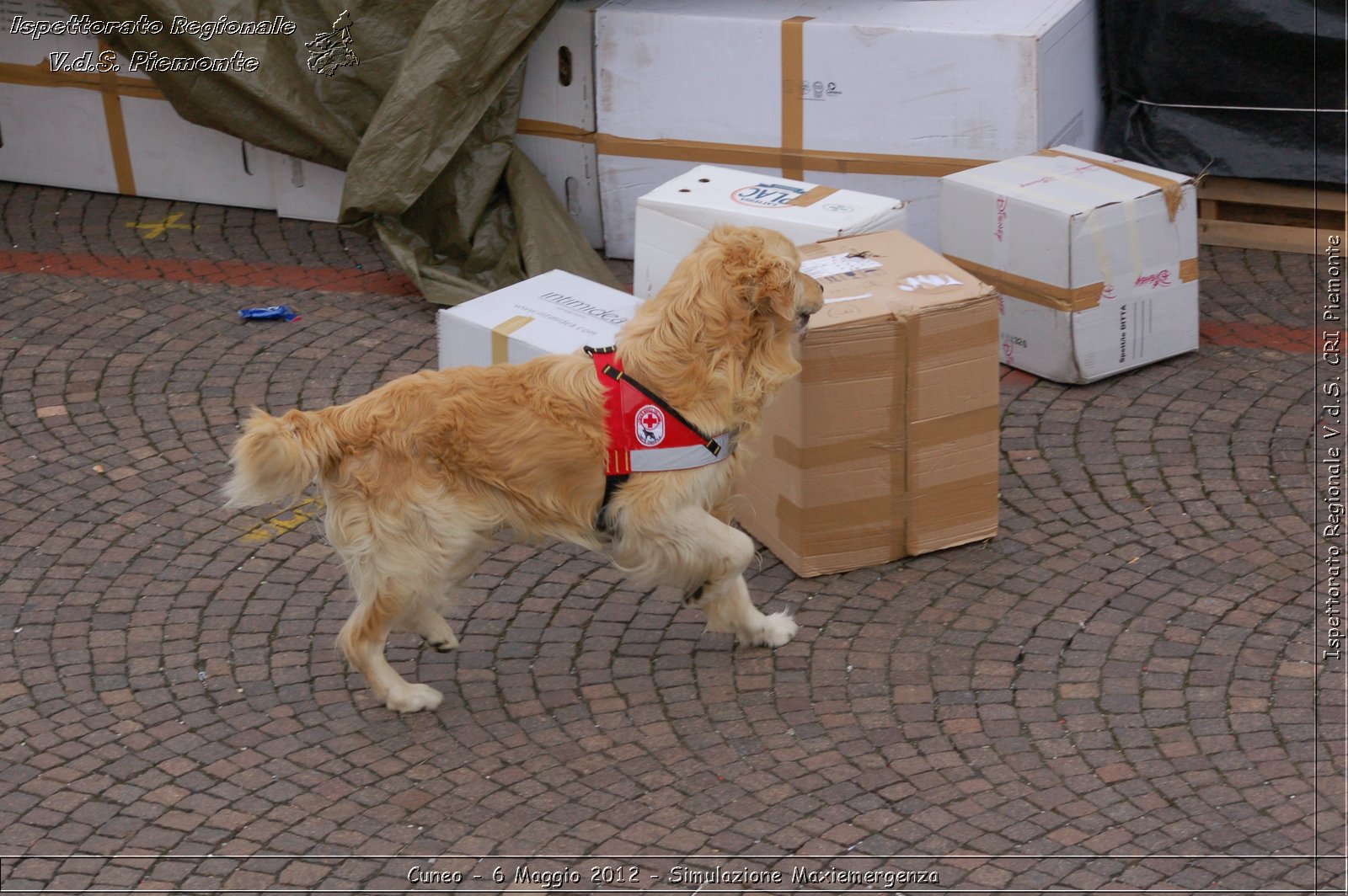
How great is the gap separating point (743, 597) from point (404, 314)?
3.49 m

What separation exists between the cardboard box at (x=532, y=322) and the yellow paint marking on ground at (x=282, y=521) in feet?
2.93

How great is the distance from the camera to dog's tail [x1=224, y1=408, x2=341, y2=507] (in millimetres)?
4445

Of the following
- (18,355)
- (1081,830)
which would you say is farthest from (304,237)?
(1081,830)

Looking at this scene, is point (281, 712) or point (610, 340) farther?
point (610, 340)

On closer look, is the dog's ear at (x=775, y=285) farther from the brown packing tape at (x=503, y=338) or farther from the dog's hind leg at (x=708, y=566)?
the brown packing tape at (x=503, y=338)

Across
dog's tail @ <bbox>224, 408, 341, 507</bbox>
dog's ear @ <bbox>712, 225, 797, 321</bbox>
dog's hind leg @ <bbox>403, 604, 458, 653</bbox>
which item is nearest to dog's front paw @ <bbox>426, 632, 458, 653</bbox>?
dog's hind leg @ <bbox>403, 604, 458, 653</bbox>

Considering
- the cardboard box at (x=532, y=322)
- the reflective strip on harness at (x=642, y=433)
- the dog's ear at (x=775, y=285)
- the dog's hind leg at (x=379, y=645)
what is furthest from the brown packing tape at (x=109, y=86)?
the dog's ear at (x=775, y=285)

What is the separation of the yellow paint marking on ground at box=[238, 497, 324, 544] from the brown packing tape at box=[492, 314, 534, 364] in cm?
105

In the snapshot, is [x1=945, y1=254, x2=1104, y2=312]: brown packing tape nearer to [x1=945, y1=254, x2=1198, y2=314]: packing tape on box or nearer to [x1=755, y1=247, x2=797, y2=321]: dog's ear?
[x1=945, y1=254, x2=1198, y2=314]: packing tape on box

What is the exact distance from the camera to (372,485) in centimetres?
470

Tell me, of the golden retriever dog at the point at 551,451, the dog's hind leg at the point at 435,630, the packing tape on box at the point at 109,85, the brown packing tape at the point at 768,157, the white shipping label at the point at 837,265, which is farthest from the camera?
the packing tape on box at the point at 109,85

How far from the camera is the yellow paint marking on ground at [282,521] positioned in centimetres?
621

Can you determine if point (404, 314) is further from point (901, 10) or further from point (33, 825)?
point (33, 825)

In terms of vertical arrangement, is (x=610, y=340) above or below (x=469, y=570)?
above
